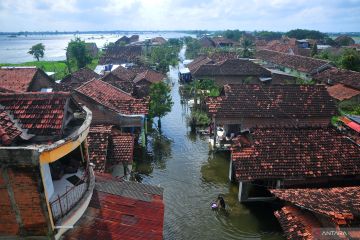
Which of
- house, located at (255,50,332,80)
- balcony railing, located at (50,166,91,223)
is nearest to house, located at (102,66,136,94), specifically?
balcony railing, located at (50,166,91,223)

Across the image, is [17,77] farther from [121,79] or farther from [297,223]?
[297,223]

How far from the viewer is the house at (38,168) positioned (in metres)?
8.38

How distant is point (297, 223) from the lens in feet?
42.9

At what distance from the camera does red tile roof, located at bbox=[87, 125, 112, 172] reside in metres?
16.4

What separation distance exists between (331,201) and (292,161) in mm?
4780

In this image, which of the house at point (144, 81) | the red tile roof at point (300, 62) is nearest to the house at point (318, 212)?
the house at point (144, 81)

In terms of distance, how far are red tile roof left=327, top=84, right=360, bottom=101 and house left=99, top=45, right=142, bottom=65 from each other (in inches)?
1568

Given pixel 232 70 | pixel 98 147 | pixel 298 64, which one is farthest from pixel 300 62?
pixel 98 147

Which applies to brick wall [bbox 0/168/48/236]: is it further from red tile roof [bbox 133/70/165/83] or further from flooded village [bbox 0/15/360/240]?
red tile roof [bbox 133/70/165/83]

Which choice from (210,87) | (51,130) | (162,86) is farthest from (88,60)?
(51,130)

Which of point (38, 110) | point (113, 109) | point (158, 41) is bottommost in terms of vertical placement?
point (113, 109)

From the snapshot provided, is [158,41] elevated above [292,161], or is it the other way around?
[158,41]

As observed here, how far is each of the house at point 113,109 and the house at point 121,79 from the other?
6.45 meters

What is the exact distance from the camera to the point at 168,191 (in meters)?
20.6
